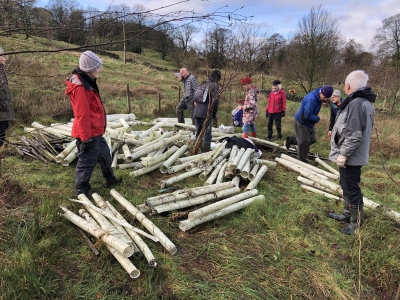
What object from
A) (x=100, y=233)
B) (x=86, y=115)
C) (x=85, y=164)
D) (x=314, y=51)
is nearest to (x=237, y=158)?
(x=85, y=164)

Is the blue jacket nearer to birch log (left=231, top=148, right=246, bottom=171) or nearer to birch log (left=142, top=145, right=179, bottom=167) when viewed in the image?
birch log (left=231, top=148, right=246, bottom=171)

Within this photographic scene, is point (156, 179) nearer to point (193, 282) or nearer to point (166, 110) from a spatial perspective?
point (193, 282)

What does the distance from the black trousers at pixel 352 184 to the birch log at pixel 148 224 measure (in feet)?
8.02

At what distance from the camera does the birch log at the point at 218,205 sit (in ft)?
11.8

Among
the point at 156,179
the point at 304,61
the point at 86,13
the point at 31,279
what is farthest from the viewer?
the point at 304,61

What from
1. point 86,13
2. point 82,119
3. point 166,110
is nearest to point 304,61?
point 166,110

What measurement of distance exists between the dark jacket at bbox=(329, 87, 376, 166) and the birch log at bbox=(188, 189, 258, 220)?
153 cm

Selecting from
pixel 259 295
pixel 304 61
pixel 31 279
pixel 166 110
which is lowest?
pixel 259 295

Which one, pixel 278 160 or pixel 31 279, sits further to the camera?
pixel 278 160

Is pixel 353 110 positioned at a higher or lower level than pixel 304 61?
lower

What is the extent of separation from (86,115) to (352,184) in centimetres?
371

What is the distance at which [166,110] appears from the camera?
1144cm

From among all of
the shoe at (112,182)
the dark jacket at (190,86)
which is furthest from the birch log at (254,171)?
the dark jacket at (190,86)

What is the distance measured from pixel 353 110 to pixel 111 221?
10.8ft
